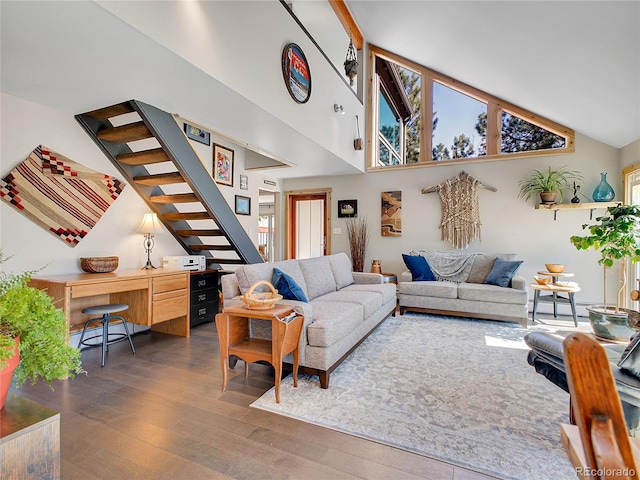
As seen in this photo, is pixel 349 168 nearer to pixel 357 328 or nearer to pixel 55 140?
pixel 357 328

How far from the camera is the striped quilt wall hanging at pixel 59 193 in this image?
2730 millimetres

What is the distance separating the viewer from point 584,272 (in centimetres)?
457

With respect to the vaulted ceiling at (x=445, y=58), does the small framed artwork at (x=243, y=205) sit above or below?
below

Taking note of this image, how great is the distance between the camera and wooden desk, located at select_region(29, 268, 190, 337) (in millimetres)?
2652

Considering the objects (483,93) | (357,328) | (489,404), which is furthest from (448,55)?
(489,404)

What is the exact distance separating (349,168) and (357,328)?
10.8 feet

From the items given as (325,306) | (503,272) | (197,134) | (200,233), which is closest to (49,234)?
(200,233)

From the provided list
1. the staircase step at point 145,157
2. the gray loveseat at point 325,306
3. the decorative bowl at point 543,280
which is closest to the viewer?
the gray loveseat at point 325,306

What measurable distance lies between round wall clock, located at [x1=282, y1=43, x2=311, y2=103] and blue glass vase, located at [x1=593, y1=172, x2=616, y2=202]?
4.08 m

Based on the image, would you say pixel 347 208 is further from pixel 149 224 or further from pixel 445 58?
pixel 149 224

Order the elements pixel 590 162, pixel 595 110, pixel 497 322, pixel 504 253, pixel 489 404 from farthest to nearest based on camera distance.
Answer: pixel 504 253, pixel 590 162, pixel 497 322, pixel 595 110, pixel 489 404

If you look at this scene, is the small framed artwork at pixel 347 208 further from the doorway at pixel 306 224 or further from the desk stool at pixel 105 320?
the desk stool at pixel 105 320

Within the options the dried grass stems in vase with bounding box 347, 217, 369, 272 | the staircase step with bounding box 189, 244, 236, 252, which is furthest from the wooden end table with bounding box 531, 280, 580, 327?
the staircase step with bounding box 189, 244, 236, 252

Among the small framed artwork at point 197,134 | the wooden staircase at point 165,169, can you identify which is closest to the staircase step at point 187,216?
the wooden staircase at point 165,169
